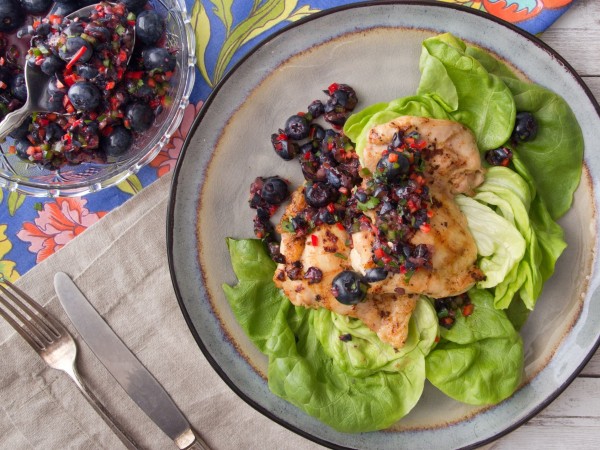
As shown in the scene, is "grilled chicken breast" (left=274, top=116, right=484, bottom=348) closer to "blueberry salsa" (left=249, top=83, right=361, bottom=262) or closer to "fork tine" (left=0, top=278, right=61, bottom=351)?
"blueberry salsa" (left=249, top=83, right=361, bottom=262)

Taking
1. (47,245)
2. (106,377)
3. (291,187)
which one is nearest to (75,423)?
(106,377)

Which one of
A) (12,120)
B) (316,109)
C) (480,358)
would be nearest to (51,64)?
(12,120)

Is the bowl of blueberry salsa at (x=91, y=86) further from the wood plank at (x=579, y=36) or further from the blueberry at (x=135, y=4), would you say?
the wood plank at (x=579, y=36)

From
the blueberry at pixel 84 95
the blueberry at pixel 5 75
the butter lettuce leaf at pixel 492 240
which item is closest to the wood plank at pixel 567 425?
the butter lettuce leaf at pixel 492 240

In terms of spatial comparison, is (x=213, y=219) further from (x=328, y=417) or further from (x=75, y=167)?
(x=328, y=417)

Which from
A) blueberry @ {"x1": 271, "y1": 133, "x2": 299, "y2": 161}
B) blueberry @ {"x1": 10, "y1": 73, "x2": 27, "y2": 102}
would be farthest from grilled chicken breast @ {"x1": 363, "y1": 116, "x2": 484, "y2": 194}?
blueberry @ {"x1": 10, "y1": 73, "x2": 27, "y2": 102}

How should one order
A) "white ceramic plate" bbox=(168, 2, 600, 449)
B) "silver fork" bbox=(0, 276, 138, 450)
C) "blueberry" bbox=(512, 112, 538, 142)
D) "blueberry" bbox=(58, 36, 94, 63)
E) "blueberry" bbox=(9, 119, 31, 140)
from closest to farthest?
"blueberry" bbox=(58, 36, 94, 63) → "blueberry" bbox=(512, 112, 538, 142) → "white ceramic plate" bbox=(168, 2, 600, 449) → "blueberry" bbox=(9, 119, 31, 140) → "silver fork" bbox=(0, 276, 138, 450)
